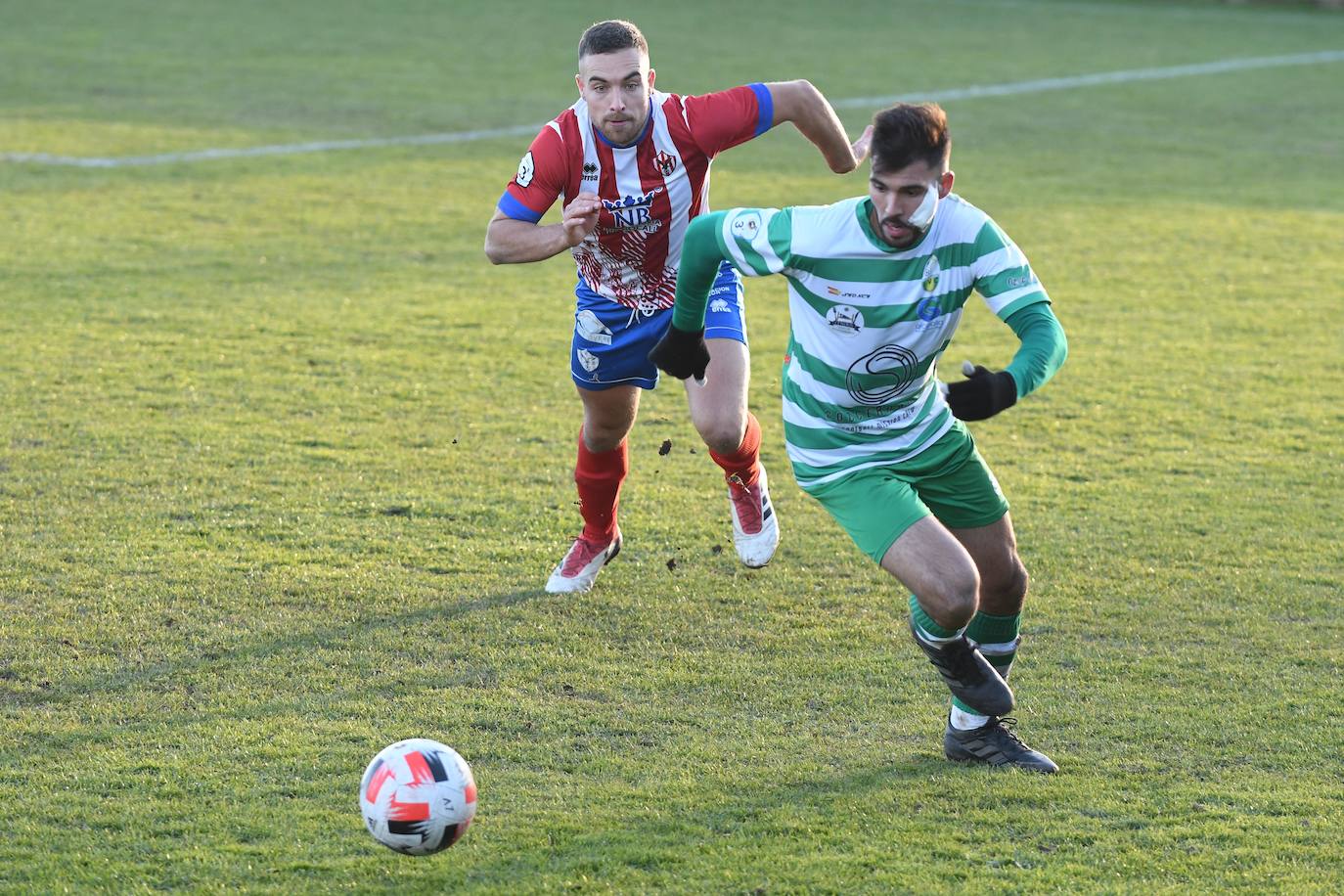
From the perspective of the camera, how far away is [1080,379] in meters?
9.05

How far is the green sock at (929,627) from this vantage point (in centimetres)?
451

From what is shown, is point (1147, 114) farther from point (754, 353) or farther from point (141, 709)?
point (141, 709)

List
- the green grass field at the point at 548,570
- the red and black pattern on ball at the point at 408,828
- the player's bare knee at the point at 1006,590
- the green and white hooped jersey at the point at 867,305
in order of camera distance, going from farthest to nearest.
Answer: the player's bare knee at the point at 1006,590 → the green and white hooped jersey at the point at 867,305 → the green grass field at the point at 548,570 → the red and black pattern on ball at the point at 408,828

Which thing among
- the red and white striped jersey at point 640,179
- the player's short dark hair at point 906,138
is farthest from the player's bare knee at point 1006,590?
the red and white striped jersey at point 640,179

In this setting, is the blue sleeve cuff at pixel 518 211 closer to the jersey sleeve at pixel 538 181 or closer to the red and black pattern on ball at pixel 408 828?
the jersey sleeve at pixel 538 181

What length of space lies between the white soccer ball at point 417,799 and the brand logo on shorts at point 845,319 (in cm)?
157

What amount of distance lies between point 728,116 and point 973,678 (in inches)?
93.0

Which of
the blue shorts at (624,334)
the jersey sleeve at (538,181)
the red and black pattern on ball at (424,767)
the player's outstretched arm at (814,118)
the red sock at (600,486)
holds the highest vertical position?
the player's outstretched arm at (814,118)

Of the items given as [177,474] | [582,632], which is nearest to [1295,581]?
[582,632]

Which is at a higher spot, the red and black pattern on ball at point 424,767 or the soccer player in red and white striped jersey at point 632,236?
the soccer player in red and white striped jersey at point 632,236

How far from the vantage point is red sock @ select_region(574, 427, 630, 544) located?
6.16 m

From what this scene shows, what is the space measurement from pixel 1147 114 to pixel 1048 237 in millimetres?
6937

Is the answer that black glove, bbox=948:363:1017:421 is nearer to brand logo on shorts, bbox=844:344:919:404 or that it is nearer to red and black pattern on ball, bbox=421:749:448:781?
brand logo on shorts, bbox=844:344:919:404

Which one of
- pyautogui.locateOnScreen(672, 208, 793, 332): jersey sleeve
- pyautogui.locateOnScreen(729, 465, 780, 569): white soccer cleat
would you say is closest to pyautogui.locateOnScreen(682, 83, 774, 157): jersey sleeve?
pyautogui.locateOnScreen(672, 208, 793, 332): jersey sleeve
